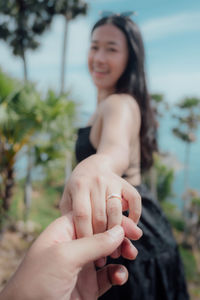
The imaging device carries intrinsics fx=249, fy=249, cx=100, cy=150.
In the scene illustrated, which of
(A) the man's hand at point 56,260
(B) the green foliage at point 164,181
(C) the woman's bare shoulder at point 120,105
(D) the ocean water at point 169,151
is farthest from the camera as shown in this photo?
(B) the green foliage at point 164,181

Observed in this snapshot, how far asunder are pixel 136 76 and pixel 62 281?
97 centimetres

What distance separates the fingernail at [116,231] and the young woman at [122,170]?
0.01 metres

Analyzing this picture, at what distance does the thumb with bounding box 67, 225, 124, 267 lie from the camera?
1.33ft

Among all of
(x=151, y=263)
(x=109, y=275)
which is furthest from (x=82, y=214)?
(x=151, y=263)

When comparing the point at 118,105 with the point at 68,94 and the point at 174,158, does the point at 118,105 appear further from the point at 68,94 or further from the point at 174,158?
the point at 174,158

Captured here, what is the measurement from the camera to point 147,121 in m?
1.20

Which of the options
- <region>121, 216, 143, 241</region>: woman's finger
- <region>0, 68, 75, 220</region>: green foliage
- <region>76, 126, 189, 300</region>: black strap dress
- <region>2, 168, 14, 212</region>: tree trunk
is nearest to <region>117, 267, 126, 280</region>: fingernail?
<region>121, 216, 143, 241</region>: woman's finger

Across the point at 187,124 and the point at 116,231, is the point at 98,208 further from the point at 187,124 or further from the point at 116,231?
the point at 187,124

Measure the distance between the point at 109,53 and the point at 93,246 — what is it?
908 mm

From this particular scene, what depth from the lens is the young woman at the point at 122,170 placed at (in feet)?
1.61

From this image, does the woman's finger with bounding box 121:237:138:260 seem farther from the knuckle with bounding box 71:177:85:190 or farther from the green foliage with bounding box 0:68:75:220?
the green foliage with bounding box 0:68:75:220

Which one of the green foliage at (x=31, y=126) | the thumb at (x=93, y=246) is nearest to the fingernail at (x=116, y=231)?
the thumb at (x=93, y=246)

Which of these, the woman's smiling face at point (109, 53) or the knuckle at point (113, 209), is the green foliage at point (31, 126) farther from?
the knuckle at point (113, 209)

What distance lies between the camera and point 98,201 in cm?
48
